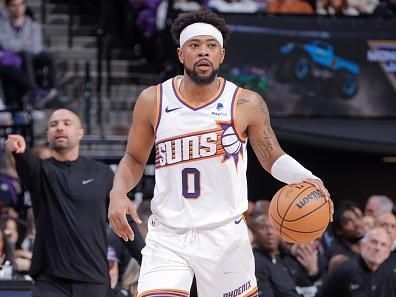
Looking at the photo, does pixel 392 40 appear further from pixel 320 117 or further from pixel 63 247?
pixel 63 247

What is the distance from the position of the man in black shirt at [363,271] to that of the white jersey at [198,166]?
127 inches

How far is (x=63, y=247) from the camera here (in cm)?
856

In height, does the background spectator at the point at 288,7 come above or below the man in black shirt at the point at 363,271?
above

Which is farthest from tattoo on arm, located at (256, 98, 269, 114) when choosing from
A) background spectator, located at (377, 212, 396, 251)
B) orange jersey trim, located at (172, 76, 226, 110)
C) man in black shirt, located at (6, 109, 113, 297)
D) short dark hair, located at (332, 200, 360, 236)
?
short dark hair, located at (332, 200, 360, 236)

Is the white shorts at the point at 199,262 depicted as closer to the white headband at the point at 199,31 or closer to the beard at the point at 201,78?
the beard at the point at 201,78

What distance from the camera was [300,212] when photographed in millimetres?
6887

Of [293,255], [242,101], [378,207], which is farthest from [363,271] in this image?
[242,101]

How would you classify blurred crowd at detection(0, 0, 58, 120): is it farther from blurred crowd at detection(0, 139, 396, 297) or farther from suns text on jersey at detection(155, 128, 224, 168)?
suns text on jersey at detection(155, 128, 224, 168)

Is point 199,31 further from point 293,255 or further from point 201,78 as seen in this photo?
point 293,255

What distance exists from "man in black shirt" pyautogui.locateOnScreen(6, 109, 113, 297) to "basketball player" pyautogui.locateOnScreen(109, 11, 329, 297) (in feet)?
4.69

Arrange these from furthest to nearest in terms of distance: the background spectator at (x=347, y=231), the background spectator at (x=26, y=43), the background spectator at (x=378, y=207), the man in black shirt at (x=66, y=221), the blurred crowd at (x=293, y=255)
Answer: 1. the background spectator at (x=26, y=43)
2. the background spectator at (x=378, y=207)
3. the background spectator at (x=347, y=231)
4. the blurred crowd at (x=293, y=255)
5. the man in black shirt at (x=66, y=221)

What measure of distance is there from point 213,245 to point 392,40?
7.18m

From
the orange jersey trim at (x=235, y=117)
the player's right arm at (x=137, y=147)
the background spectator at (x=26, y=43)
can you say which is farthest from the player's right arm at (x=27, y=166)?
the background spectator at (x=26, y=43)

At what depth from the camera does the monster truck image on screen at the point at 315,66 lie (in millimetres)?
13250
